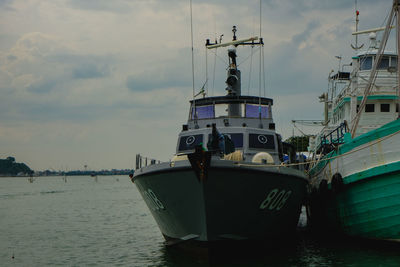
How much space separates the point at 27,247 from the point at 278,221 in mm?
10600

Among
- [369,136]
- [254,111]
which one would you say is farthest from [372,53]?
[369,136]

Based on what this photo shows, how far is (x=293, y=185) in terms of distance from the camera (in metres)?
13.4

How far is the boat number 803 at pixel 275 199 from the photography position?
40.7ft

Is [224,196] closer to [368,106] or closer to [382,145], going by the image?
[382,145]

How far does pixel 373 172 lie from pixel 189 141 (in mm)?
6084

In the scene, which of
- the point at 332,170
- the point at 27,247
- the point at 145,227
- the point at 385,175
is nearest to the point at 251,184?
the point at 385,175

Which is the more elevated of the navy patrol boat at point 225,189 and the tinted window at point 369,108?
the tinted window at point 369,108

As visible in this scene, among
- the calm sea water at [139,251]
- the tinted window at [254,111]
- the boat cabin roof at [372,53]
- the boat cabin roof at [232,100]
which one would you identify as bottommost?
the calm sea water at [139,251]

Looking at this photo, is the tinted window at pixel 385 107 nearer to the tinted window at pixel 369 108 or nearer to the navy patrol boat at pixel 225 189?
the tinted window at pixel 369 108

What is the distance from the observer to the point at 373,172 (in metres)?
13.4

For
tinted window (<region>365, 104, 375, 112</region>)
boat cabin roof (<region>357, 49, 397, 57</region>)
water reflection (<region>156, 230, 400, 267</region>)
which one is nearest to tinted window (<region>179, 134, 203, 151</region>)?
water reflection (<region>156, 230, 400, 267</region>)

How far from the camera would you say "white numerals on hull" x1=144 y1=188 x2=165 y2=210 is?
13241mm

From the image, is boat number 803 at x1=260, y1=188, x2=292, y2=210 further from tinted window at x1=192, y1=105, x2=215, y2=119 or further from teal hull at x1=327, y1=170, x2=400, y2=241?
tinted window at x1=192, y1=105, x2=215, y2=119

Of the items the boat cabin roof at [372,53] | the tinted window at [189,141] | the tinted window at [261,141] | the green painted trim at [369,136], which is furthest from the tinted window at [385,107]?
Result: the tinted window at [189,141]
